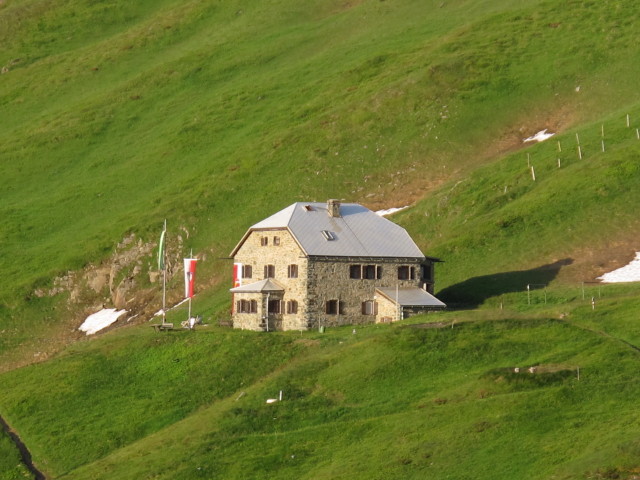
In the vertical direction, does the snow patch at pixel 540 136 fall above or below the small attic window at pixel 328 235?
above

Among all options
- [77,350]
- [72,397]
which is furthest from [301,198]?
[72,397]

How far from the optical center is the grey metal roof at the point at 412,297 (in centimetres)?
8401

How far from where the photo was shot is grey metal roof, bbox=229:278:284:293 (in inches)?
3383

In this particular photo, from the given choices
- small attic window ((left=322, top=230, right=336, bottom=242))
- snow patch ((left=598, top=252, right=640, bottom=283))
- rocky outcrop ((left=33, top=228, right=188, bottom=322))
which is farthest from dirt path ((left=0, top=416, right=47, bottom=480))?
snow patch ((left=598, top=252, right=640, bottom=283))

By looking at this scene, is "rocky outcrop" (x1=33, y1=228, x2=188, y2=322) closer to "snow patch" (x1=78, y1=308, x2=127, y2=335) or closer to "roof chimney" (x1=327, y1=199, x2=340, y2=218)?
"snow patch" (x1=78, y1=308, x2=127, y2=335)

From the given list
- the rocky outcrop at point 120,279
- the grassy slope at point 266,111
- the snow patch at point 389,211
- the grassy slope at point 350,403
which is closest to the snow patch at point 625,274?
the grassy slope at point 266,111

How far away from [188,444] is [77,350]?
22755 mm

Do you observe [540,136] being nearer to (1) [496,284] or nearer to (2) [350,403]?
(1) [496,284]

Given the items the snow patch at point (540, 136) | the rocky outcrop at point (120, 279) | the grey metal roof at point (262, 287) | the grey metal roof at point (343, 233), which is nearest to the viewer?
the grey metal roof at point (262, 287)

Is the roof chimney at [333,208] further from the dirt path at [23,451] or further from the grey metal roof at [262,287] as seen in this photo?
the dirt path at [23,451]

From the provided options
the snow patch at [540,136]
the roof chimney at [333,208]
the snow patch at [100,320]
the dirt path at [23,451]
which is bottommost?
the dirt path at [23,451]

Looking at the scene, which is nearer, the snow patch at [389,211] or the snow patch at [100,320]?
the snow patch at [100,320]

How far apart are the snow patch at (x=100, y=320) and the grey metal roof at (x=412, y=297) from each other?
31.4 m

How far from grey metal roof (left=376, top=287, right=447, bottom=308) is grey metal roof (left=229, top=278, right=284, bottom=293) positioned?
6.95 meters
